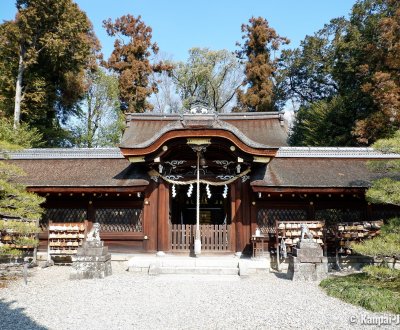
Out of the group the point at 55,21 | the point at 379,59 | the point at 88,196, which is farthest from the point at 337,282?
the point at 55,21

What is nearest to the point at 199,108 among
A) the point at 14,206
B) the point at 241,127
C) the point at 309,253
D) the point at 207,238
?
the point at 241,127

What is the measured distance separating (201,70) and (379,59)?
17.1 m

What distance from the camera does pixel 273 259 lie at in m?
11.1

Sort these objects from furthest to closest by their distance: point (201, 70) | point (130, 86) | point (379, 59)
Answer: point (201, 70)
point (130, 86)
point (379, 59)

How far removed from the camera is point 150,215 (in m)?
11.6

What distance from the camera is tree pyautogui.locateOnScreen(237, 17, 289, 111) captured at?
2973 centimetres

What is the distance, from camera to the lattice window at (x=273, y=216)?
1148 cm

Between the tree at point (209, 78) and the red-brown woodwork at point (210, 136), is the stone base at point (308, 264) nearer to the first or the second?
the red-brown woodwork at point (210, 136)

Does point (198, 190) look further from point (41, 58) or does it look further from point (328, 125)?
point (41, 58)

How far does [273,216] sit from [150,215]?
4.09 m

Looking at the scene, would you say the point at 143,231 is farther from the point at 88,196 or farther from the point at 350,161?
the point at 350,161

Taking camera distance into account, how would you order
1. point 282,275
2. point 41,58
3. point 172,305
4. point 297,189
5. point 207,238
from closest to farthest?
point 172,305
point 282,275
point 297,189
point 207,238
point 41,58

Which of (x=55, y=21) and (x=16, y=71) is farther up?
(x=55, y=21)

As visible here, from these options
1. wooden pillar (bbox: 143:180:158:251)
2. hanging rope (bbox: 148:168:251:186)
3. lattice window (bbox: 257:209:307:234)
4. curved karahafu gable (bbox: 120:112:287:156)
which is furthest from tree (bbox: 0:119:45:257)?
lattice window (bbox: 257:209:307:234)
